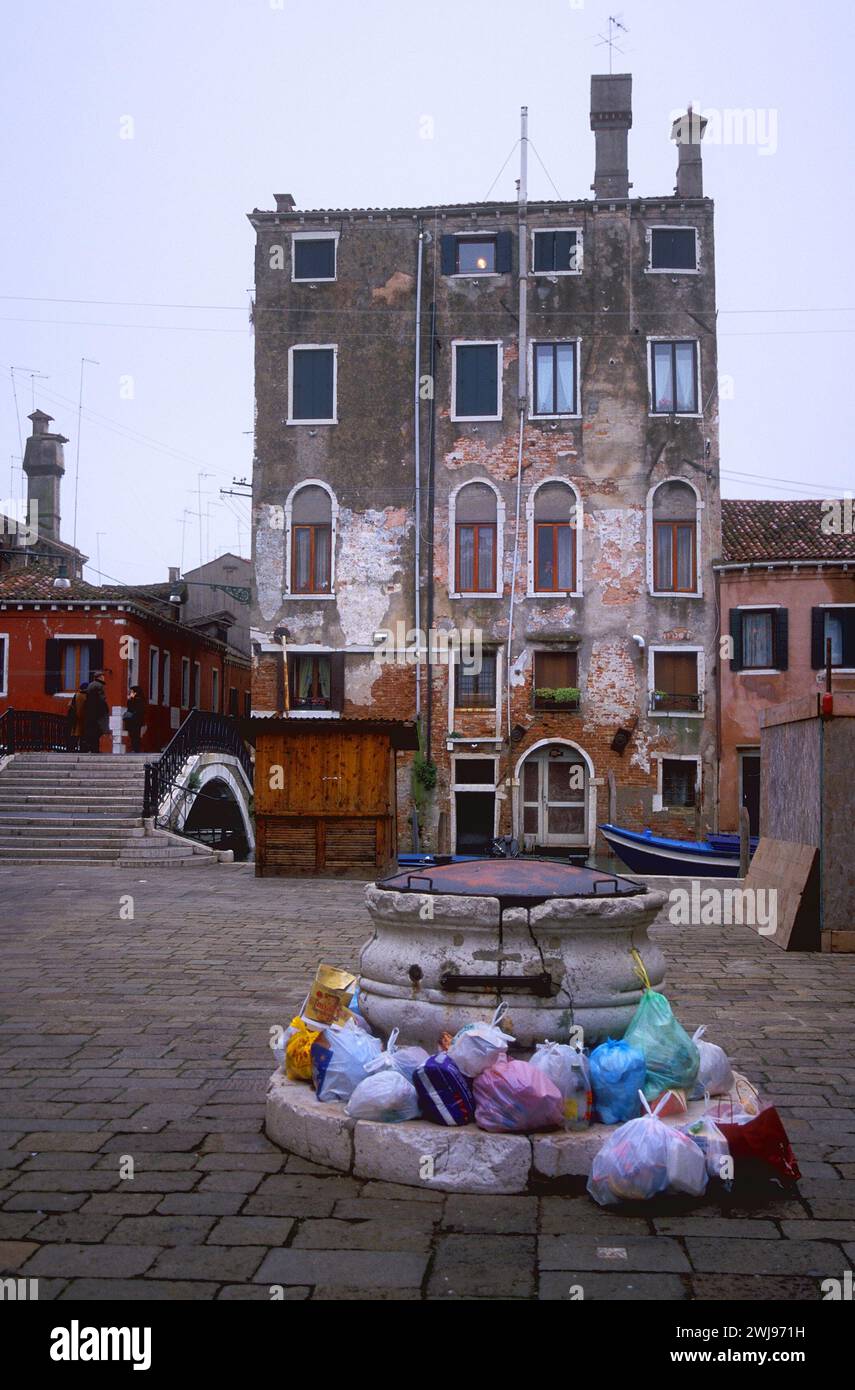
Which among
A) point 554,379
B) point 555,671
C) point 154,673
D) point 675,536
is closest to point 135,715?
point 154,673

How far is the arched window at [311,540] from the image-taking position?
30781 millimetres

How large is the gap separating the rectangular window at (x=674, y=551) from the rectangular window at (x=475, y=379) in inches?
209

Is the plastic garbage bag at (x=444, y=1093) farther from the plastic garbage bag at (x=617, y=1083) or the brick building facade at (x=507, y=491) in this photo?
the brick building facade at (x=507, y=491)

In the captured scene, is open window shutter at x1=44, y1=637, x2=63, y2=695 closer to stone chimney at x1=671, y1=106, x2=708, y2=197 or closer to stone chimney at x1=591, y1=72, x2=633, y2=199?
stone chimney at x1=591, y1=72, x2=633, y2=199

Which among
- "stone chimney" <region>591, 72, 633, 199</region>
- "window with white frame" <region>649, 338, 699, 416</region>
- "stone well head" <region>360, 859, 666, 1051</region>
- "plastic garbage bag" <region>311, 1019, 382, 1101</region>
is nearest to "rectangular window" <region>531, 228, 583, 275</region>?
"stone chimney" <region>591, 72, 633, 199</region>

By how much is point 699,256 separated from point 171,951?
82.5 feet

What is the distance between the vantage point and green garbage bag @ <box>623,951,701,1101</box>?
5203 millimetres

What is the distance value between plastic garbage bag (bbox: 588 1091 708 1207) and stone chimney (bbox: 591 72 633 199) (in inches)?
1197

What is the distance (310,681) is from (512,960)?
83.0 feet

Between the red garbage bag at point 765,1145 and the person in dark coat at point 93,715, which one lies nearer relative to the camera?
the red garbage bag at point 765,1145

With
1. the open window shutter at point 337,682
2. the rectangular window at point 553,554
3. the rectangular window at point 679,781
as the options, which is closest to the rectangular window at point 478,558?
the rectangular window at point 553,554

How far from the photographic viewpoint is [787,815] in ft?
41.5
